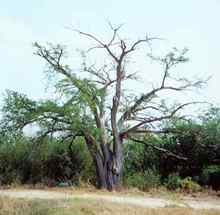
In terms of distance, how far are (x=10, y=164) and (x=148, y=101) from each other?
7.04 meters

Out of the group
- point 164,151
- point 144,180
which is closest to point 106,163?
point 144,180

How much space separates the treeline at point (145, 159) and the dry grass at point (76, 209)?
8.27m

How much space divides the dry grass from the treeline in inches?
326

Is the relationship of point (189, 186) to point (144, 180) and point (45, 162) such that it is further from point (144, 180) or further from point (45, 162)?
point (45, 162)

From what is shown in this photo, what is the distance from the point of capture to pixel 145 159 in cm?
2558

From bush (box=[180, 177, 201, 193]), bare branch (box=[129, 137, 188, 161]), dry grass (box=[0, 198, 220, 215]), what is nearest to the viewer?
dry grass (box=[0, 198, 220, 215])

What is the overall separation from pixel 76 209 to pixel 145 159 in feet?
40.7

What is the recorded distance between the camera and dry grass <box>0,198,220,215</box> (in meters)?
13.4

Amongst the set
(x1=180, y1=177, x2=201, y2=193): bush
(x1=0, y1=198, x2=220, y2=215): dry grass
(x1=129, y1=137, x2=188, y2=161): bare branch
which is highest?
(x1=129, y1=137, x2=188, y2=161): bare branch

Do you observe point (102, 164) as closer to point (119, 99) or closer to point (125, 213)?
point (119, 99)

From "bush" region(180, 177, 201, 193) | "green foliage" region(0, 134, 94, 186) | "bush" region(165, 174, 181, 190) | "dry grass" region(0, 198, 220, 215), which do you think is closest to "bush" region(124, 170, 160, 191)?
"bush" region(165, 174, 181, 190)

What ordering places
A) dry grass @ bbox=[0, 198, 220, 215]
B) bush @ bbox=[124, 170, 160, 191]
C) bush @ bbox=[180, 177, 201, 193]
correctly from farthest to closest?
bush @ bbox=[124, 170, 160, 191]
bush @ bbox=[180, 177, 201, 193]
dry grass @ bbox=[0, 198, 220, 215]

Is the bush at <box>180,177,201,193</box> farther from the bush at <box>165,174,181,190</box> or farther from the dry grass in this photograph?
the dry grass

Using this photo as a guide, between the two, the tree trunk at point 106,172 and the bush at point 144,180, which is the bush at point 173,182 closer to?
the bush at point 144,180
